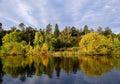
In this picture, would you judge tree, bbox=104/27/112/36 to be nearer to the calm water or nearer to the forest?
the forest

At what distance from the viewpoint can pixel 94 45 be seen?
79.9 meters

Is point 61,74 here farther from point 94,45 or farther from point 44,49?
point 44,49

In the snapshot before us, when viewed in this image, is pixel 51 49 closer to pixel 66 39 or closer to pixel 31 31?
pixel 66 39

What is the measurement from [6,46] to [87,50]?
3561 centimetres

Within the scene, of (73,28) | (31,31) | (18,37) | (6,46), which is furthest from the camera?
(73,28)

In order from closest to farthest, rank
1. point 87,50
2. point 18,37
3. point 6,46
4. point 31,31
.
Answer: point 87,50, point 6,46, point 18,37, point 31,31

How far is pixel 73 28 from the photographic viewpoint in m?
143

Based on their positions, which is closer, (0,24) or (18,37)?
(18,37)

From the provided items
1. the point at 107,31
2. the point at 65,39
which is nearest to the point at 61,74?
the point at 65,39

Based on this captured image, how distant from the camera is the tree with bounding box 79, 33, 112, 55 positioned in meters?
80.7

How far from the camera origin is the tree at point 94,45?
80.7m

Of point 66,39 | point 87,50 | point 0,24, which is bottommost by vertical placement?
point 87,50

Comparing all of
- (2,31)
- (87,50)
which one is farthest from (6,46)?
(87,50)

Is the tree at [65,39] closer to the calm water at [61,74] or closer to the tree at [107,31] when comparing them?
the tree at [107,31]
